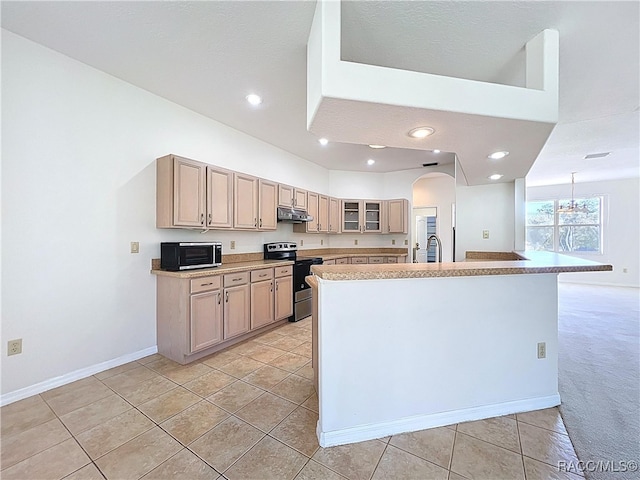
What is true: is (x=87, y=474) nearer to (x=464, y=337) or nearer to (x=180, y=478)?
(x=180, y=478)

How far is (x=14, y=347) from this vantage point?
2137 mm

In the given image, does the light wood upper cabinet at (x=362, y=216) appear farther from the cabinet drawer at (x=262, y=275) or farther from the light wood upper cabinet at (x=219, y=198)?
the light wood upper cabinet at (x=219, y=198)

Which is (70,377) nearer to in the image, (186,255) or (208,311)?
(208,311)

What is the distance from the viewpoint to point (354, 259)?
5.52 meters

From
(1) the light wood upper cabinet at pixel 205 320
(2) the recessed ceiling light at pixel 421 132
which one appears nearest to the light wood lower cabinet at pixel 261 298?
(1) the light wood upper cabinet at pixel 205 320

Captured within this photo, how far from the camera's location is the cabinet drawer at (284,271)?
12.4 feet

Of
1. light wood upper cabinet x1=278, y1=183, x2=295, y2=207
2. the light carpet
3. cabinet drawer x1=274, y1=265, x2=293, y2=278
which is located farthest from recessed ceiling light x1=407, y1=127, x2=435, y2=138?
light wood upper cabinet x1=278, y1=183, x2=295, y2=207

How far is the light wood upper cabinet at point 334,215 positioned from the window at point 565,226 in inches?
244

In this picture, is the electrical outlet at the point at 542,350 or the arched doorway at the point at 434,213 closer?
the electrical outlet at the point at 542,350

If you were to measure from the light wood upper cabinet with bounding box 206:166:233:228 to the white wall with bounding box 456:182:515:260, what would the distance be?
345cm

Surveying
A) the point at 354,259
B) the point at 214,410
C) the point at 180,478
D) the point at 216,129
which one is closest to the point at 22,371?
the point at 214,410

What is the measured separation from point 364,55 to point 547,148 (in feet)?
13.5

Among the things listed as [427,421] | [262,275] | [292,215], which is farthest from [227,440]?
[292,215]

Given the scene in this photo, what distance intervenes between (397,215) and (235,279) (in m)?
3.80
